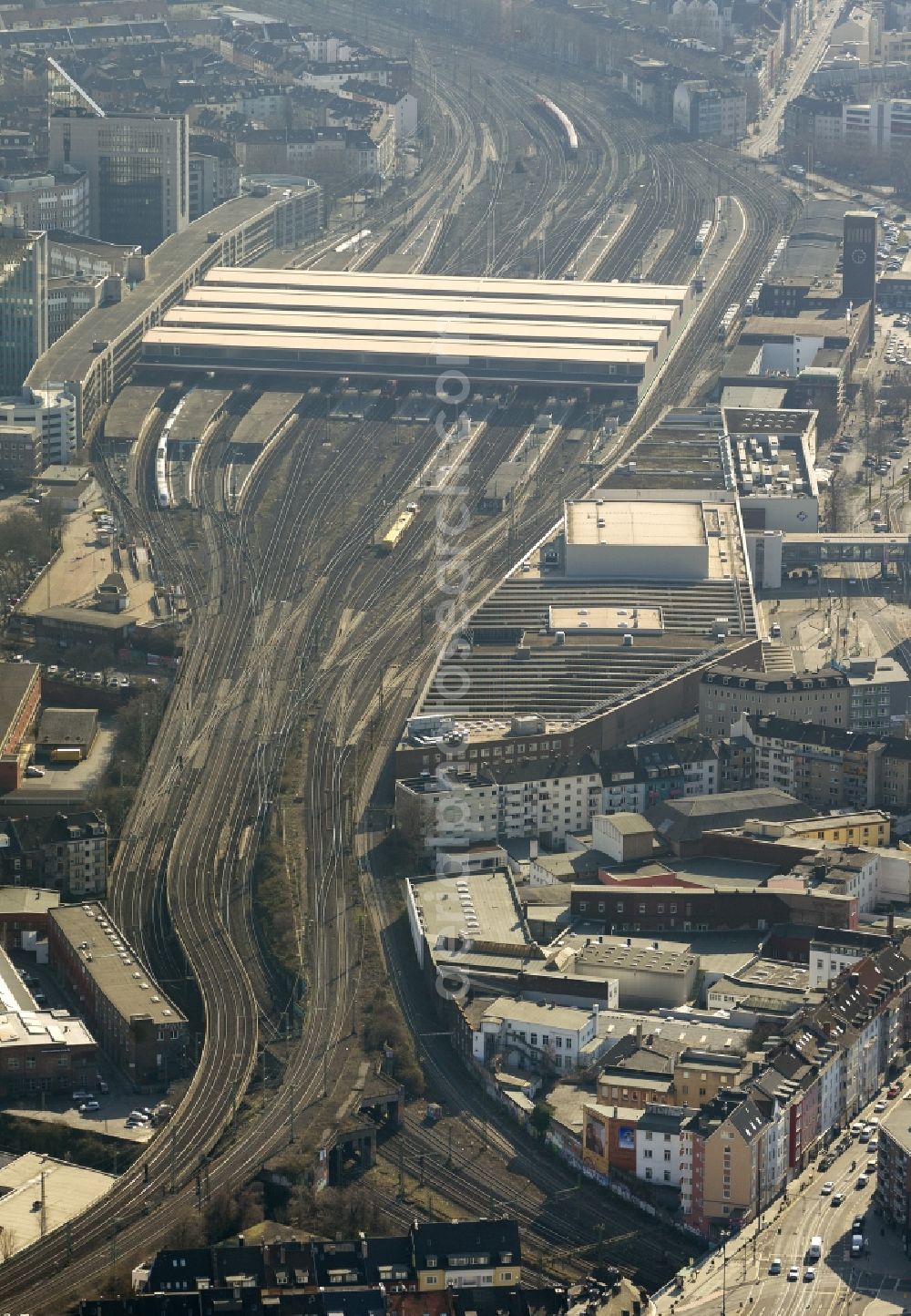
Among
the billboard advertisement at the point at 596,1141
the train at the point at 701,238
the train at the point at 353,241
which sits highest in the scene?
the billboard advertisement at the point at 596,1141

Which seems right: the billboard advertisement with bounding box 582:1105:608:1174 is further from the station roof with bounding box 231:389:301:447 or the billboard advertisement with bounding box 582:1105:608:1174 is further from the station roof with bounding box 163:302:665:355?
the station roof with bounding box 163:302:665:355

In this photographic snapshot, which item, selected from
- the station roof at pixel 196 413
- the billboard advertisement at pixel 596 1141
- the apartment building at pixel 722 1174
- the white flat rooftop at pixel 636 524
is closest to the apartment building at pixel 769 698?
the white flat rooftop at pixel 636 524

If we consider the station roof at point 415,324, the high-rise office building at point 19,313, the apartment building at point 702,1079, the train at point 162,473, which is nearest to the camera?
the apartment building at point 702,1079

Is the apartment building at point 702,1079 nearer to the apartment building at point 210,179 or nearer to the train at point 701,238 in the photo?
the train at point 701,238

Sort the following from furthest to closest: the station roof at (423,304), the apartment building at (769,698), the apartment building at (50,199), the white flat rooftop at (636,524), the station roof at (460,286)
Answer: the apartment building at (50,199)
the station roof at (460,286)
the station roof at (423,304)
the white flat rooftop at (636,524)
the apartment building at (769,698)

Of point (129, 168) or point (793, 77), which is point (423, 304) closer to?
point (129, 168)

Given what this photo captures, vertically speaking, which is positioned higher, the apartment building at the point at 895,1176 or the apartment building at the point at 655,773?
the apartment building at the point at 895,1176

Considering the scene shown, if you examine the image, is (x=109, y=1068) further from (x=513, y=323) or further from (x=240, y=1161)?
(x=513, y=323)
